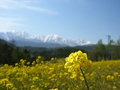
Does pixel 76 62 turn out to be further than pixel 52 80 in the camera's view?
No

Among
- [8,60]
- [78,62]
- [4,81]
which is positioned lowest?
[8,60]

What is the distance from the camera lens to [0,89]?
3.64 meters

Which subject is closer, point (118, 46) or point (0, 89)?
point (0, 89)

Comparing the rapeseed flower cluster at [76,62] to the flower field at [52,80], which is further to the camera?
the flower field at [52,80]

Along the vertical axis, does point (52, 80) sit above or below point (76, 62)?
below

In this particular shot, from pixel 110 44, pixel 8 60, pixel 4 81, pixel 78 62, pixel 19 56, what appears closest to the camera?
pixel 78 62

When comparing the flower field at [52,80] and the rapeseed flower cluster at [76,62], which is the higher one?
the rapeseed flower cluster at [76,62]

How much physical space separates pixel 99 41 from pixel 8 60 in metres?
36.8

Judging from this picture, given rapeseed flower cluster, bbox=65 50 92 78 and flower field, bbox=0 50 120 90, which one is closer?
rapeseed flower cluster, bbox=65 50 92 78

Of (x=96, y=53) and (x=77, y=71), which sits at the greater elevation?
(x=77, y=71)

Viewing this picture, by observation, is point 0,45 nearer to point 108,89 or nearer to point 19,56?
point 19,56

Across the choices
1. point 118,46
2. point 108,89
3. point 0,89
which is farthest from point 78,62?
point 118,46

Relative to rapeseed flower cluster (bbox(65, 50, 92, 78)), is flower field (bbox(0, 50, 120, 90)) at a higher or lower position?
lower

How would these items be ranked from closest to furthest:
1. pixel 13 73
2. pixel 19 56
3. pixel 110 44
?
pixel 13 73 < pixel 19 56 < pixel 110 44
